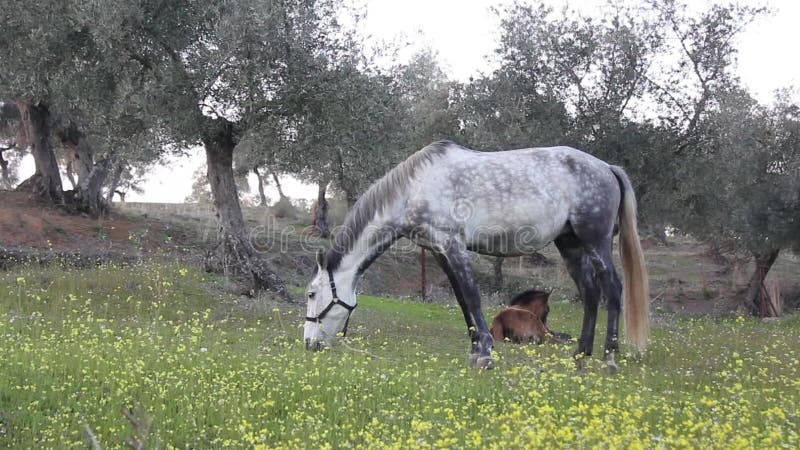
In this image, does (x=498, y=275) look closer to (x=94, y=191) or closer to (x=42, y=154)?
(x=94, y=191)

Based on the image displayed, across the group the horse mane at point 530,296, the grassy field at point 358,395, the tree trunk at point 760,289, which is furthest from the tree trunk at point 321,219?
the grassy field at point 358,395

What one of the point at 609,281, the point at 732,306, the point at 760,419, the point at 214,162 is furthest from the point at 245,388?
the point at 732,306

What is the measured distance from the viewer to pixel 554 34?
24.8 meters

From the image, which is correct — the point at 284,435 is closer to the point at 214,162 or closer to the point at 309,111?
the point at 309,111

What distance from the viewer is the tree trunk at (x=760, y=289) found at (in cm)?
2848

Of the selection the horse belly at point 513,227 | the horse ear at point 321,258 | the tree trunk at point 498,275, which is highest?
the horse belly at point 513,227

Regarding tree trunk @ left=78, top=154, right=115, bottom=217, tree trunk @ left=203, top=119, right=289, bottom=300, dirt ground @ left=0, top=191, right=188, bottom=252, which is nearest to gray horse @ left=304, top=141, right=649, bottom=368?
tree trunk @ left=203, top=119, right=289, bottom=300

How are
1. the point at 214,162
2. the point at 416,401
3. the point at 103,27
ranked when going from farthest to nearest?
the point at 214,162, the point at 103,27, the point at 416,401

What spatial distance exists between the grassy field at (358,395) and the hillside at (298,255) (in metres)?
12.0

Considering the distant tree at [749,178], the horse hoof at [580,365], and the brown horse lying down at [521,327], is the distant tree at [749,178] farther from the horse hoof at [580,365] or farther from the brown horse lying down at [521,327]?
the horse hoof at [580,365]

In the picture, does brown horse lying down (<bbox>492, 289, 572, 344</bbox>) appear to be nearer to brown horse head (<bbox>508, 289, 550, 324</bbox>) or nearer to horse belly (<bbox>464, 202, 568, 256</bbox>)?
brown horse head (<bbox>508, 289, 550, 324</bbox>)

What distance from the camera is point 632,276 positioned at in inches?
420

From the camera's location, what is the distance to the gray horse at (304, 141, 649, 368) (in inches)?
403

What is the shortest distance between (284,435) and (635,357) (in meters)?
6.70
